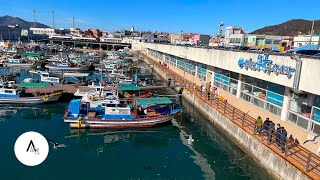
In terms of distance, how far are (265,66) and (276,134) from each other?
646 centimetres

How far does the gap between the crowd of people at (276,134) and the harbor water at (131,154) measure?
8.31 feet

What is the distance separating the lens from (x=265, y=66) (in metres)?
24.2

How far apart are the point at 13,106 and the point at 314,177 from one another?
38.8 metres

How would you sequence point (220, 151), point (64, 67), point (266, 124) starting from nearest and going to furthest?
1. point (266, 124)
2. point (220, 151)
3. point (64, 67)

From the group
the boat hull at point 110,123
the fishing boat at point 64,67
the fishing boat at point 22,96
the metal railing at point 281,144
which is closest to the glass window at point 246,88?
the metal railing at point 281,144

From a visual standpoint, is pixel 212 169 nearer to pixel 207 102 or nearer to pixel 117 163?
pixel 117 163

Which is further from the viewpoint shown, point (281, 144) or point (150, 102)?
point (150, 102)

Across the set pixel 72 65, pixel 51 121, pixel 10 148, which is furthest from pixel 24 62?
Result: pixel 10 148

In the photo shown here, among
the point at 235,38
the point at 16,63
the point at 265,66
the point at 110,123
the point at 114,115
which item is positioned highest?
the point at 235,38

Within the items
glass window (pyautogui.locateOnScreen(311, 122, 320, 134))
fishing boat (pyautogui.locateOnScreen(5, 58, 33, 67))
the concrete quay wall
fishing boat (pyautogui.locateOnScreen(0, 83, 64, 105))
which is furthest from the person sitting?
fishing boat (pyautogui.locateOnScreen(5, 58, 33, 67))

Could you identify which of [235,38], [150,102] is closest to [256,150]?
[150,102]

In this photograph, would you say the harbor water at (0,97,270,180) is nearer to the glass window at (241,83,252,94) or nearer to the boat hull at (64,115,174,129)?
the boat hull at (64,115,174,129)

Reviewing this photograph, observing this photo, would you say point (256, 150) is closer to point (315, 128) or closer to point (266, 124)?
point (266, 124)

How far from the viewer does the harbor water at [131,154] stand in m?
21.0
